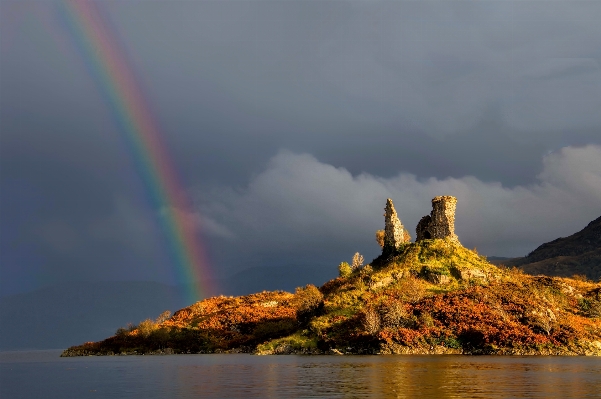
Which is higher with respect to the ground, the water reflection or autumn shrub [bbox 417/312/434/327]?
autumn shrub [bbox 417/312/434/327]

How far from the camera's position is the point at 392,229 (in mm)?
132875

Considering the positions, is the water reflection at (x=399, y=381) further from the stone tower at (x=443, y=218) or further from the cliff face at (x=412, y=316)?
the stone tower at (x=443, y=218)

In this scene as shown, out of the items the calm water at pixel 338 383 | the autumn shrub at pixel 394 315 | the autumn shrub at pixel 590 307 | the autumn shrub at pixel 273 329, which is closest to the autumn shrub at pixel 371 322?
the autumn shrub at pixel 394 315

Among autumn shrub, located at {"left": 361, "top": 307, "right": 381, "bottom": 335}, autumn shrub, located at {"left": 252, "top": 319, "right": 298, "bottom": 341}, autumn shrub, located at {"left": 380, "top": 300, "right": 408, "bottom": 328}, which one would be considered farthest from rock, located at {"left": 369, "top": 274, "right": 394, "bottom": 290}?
autumn shrub, located at {"left": 252, "top": 319, "right": 298, "bottom": 341}

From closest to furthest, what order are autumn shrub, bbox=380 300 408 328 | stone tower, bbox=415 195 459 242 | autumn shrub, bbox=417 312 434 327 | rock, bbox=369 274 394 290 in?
1. autumn shrub, bbox=417 312 434 327
2. autumn shrub, bbox=380 300 408 328
3. rock, bbox=369 274 394 290
4. stone tower, bbox=415 195 459 242

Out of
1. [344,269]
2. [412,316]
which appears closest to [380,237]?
[344,269]

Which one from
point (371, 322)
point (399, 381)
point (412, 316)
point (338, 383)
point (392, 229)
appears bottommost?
point (399, 381)

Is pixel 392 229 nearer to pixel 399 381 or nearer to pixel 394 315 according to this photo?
pixel 394 315

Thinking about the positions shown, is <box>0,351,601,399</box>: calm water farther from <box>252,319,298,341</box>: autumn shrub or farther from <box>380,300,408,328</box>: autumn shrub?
<box>252,319,298,341</box>: autumn shrub

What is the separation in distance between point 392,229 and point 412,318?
33.3m

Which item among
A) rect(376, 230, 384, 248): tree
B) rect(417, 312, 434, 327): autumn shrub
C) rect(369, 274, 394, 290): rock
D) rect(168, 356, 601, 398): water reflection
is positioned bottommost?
rect(168, 356, 601, 398): water reflection

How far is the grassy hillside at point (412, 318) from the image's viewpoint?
98312 mm

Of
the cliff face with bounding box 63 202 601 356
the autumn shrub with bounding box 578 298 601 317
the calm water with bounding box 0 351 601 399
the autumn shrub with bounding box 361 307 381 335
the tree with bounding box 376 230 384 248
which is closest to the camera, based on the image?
the calm water with bounding box 0 351 601 399

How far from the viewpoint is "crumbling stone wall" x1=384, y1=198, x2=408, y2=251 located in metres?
132
